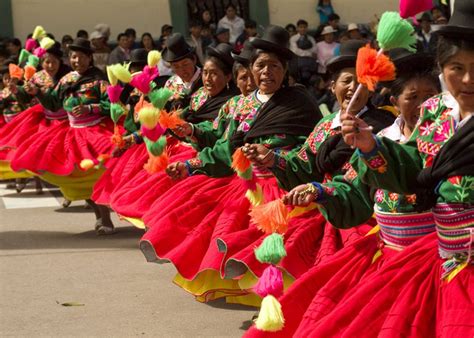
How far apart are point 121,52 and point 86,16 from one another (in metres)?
2.73

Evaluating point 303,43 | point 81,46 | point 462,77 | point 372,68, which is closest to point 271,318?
point 372,68

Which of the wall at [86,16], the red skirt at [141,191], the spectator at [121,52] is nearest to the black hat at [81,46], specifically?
the red skirt at [141,191]

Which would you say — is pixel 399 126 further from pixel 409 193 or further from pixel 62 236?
pixel 62 236

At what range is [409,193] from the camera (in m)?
3.96

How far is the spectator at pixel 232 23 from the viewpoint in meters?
18.1

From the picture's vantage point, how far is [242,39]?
57.7 feet

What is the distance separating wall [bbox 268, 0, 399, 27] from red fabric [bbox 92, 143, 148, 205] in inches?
443

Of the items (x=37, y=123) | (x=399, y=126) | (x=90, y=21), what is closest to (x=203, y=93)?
(x=37, y=123)

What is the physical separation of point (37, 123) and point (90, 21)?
29.9 ft

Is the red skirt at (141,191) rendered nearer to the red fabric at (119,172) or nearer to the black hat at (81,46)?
the red fabric at (119,172)

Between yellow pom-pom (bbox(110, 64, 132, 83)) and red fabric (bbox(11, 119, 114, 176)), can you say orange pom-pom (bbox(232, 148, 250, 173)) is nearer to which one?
yellow pom-pom (bbox(110, 64, 132, 83))

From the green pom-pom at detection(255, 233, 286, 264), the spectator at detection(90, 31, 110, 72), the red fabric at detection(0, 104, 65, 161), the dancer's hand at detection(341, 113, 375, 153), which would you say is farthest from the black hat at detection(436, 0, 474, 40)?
the spectator at detection(90, 31, 110, 72)

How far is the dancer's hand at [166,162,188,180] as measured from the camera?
22.7ft

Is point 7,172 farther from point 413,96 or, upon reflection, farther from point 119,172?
point 413,96
